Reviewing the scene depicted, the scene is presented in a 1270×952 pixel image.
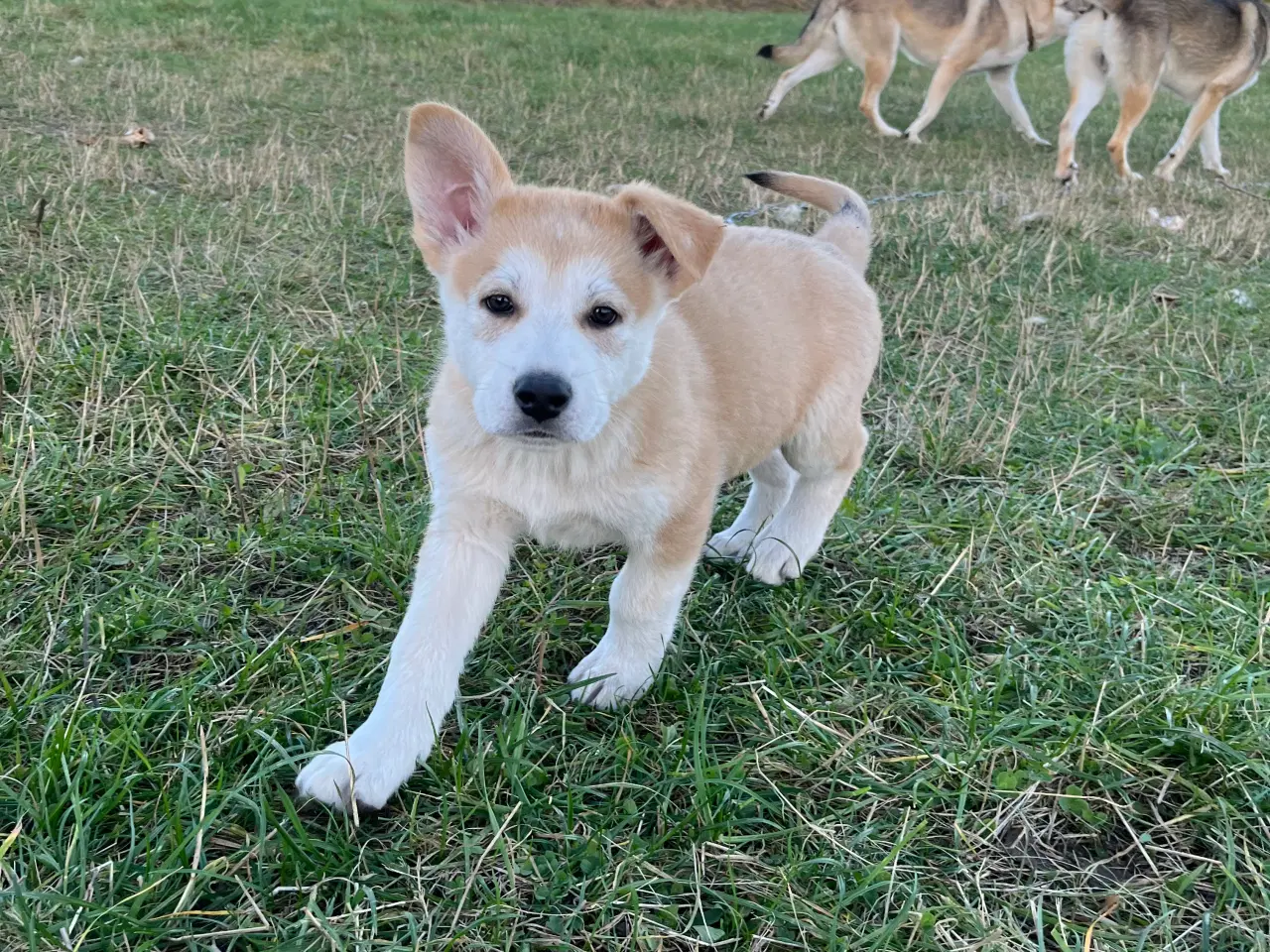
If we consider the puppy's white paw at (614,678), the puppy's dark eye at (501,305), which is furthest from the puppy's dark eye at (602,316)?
the puppy's white paw at (614,678)

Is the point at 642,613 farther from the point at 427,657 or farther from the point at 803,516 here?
the point at 803,516

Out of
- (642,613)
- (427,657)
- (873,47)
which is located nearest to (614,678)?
(642,613)

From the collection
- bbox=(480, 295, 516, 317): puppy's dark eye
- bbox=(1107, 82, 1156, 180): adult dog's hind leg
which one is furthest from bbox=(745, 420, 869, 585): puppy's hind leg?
bbox=(1107, 82, 1156, 180): adult dog's hind leg

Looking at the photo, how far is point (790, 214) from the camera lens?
6.29 metres

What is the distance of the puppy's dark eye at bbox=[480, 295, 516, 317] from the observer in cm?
235

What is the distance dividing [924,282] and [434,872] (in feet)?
15.2

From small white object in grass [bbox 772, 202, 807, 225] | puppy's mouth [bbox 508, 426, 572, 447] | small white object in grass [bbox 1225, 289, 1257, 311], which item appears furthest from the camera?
small white object in grass [bbox 772, 202, 807, 225]

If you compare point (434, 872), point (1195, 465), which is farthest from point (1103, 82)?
point (434, 872)

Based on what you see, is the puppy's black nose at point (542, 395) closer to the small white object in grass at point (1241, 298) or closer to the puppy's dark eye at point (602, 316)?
the puppy's dark eye at point (602, 316)

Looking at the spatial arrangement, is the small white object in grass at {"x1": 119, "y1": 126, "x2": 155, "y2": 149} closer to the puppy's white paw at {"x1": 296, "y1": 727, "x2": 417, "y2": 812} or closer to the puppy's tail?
the puppy's tail

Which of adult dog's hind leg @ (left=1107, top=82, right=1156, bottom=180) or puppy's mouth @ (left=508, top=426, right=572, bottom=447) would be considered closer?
puppy's mouth @ (left=508, top=426, right=572, bottom=447)

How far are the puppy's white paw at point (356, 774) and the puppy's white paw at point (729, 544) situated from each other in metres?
1.42

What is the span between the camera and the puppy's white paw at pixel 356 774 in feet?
6.67

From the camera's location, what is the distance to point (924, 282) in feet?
18.1
